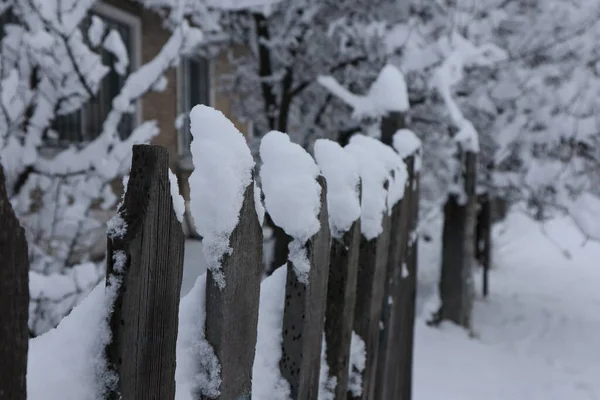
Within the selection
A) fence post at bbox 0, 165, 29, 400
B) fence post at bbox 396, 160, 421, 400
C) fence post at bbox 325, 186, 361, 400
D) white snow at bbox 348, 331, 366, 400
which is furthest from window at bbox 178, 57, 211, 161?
fence post at bbox 0, 165, 29, 400

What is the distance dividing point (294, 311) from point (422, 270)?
7350 millimetres

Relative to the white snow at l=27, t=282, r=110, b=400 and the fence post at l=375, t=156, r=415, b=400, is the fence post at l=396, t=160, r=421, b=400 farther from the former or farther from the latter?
the white snow at l=27, t=282, r=110, b=400

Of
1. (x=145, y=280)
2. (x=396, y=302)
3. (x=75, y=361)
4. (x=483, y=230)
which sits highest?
(x=145, y=280)

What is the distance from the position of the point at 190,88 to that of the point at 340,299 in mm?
8752

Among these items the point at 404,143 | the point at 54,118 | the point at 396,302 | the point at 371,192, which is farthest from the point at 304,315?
the point at 54,118

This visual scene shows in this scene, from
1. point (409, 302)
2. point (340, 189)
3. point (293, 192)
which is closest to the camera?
point (293, 192)

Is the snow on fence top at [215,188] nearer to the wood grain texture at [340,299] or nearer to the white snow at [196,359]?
the white snow at [196,359]

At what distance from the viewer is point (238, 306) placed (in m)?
0.88

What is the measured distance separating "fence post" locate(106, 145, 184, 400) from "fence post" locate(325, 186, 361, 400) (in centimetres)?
54

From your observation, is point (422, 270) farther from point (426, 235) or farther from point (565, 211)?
point (565, 211)

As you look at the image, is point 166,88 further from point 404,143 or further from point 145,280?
point 145,280

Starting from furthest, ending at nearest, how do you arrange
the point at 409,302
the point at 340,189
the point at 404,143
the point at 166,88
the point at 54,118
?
the point at 166,88 < the point at 54,118 < the point at 409,302 < the point at 404,143 < the point at 340,189

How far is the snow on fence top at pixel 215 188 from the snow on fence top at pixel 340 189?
0.42 m

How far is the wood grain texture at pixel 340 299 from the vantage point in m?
1.25
